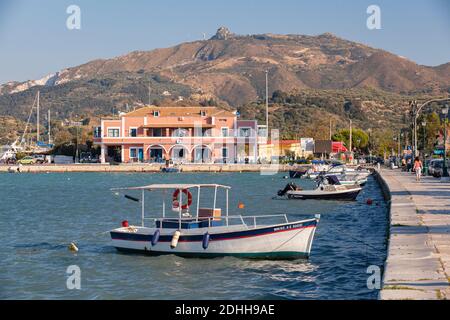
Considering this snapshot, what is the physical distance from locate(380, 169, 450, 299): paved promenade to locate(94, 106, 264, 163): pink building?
65332mm

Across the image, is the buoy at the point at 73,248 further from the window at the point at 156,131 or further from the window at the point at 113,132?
the window at the point at 113,132

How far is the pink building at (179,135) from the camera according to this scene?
322 feet

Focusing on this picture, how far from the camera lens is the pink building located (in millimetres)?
98062

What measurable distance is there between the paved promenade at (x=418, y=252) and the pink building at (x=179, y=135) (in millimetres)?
65332

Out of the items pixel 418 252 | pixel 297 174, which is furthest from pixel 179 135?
pixel 418 252

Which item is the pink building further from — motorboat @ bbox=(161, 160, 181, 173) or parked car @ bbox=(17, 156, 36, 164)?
parked car @ bbox=(17, 156, 36, 164)

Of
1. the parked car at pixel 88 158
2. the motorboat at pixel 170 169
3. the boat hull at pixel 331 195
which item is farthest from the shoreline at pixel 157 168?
the boat hull at pixel 331 195

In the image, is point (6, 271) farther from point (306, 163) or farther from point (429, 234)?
point (306, 163)

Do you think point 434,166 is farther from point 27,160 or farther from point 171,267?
point 27,160

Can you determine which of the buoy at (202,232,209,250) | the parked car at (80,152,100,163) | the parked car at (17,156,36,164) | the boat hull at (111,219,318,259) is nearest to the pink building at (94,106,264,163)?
the parked car at (80,152,100,163)

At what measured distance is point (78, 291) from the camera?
20.4 metres

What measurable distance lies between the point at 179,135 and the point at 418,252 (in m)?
80.3

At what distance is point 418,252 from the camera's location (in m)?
18.8
